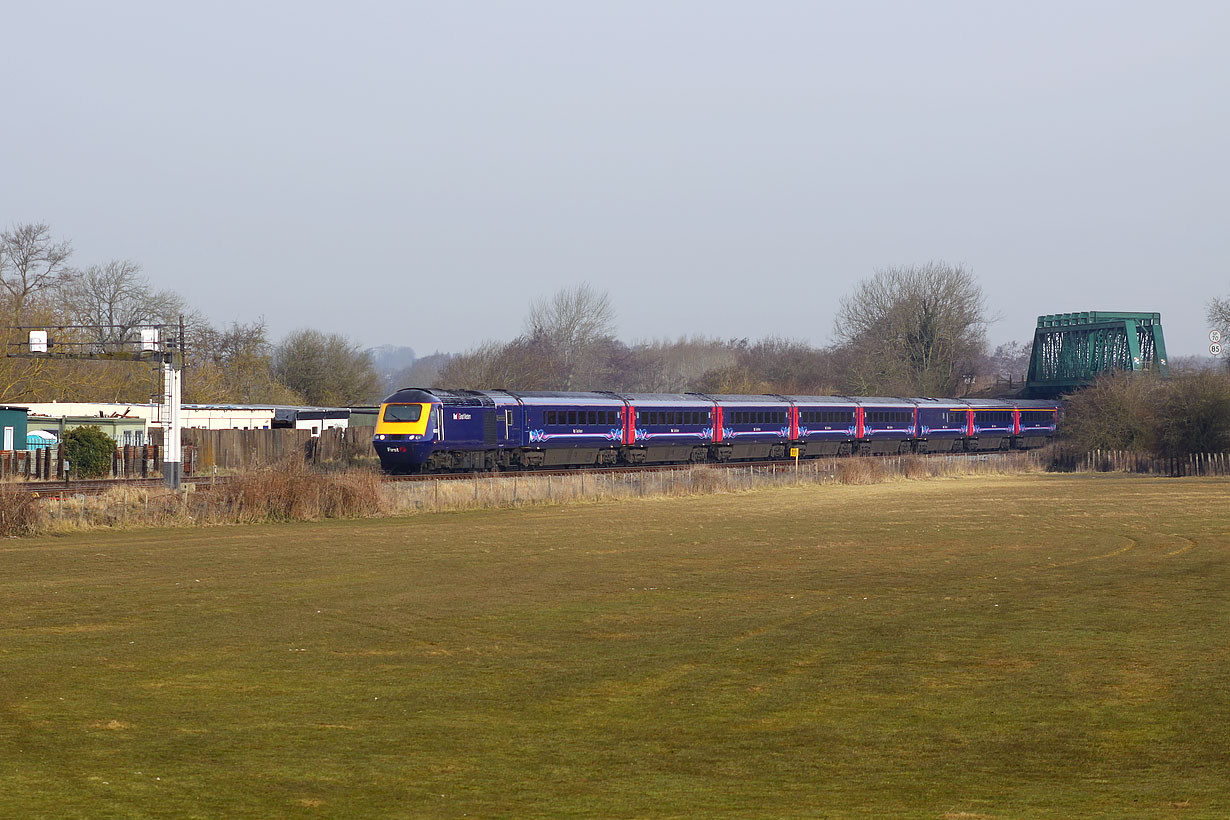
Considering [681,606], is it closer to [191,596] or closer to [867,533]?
[191,596]

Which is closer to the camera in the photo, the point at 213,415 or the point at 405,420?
the point at 405,420

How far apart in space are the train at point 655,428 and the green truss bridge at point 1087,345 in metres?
20.7

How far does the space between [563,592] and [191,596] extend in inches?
222

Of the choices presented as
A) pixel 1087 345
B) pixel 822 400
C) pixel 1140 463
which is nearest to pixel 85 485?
pixel 822 400

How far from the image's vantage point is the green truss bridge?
342ft

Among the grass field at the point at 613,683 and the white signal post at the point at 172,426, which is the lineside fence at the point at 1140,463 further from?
the white signal post at the point at 172,426

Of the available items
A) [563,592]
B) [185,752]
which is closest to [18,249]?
[563,592]

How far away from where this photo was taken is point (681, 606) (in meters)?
19.8

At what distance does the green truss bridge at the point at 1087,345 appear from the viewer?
104312mm

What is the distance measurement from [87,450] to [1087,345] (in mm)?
80797

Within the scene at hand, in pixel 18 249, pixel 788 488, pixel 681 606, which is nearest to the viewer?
pixel 681 606

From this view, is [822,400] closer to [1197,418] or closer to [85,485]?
[1197,418]

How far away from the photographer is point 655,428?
196 ft

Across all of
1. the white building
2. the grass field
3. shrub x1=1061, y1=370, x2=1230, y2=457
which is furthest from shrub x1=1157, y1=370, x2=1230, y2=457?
the white building
